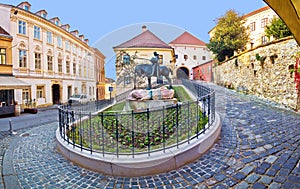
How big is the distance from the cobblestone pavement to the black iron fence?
558 millimetres

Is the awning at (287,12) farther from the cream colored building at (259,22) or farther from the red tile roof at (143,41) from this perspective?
the cream colored building at (259,22)

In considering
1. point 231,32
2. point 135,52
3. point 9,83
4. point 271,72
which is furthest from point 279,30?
point 9,83

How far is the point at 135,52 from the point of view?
654 centimetres

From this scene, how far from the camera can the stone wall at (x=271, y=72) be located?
9.09m

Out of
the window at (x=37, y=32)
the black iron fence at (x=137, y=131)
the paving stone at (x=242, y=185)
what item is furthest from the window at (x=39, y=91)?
the paving stone at (x=242, y=185)

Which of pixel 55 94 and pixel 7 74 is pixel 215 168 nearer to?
pixel 7 74

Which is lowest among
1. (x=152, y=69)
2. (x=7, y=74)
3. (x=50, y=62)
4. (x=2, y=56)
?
(x=152, y=69)

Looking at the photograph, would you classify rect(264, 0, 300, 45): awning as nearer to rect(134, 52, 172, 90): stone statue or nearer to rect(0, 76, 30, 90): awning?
rect(134, 52, 172, 90): stone statue

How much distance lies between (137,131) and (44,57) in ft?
62.5

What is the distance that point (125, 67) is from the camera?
632 centimetres

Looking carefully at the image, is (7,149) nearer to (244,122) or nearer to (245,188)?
(245,188)

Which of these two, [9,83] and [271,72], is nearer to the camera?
[271,72]

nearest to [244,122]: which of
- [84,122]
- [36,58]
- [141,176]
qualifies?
[141,176]

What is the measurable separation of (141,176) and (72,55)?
903 inches
